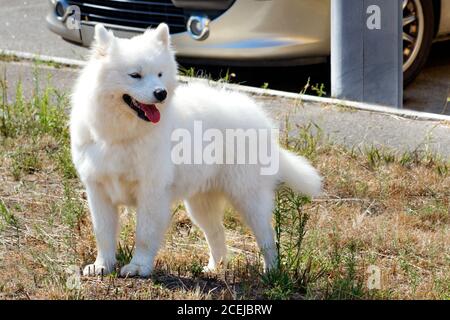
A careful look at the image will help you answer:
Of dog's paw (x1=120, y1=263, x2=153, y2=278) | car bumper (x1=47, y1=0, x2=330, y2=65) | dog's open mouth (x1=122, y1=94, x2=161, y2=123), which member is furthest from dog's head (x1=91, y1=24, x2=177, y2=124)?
car bumper (x1=47, y1=0, x2=330, y2=65)

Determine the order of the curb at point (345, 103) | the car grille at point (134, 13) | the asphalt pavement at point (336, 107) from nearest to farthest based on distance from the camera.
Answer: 1. the asphalt pavement at point (336, 107)
2. the curb at point (345, 103)
3. the car grille at point (134, 13)

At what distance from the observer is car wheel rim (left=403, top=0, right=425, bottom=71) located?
295 inches

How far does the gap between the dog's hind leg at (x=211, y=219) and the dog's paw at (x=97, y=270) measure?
571 mm

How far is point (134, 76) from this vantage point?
15.6 ft

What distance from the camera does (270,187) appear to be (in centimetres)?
533

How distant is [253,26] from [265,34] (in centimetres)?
9

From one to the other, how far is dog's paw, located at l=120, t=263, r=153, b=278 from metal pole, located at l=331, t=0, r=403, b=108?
280cm

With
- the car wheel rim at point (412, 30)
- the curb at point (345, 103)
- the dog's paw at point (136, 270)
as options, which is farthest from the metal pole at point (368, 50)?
the dog's paw at point (136, 270)

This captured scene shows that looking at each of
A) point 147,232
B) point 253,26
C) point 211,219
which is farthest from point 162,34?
point 253,26

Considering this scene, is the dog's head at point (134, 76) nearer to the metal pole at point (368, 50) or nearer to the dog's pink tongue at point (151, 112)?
the dog's pink tongue at point (151, 112)

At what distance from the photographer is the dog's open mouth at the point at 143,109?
477cm

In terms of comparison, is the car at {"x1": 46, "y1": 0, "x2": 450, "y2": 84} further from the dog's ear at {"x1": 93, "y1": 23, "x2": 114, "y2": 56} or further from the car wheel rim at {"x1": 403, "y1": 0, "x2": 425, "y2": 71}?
the dog's ear at {"x1": 93, "y1": 23, "x2": 114, "y2": 56}
